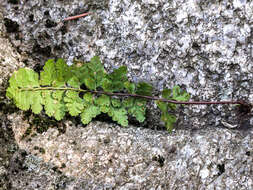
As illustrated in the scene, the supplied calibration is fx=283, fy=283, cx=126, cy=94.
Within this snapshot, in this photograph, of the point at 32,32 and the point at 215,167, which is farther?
the point at 32,32

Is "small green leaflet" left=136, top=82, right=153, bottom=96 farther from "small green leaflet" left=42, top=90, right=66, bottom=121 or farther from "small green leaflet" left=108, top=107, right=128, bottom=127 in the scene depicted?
"small green leaflet" left=42, top=90, right=66, bottom=121

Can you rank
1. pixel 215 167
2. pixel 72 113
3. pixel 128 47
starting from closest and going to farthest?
pixel 215 167 < pixel 72 113 < pixel 128 47

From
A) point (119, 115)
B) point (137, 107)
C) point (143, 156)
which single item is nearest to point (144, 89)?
point (137, 107)

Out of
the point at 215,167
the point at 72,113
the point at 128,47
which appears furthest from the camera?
the point at 128,47

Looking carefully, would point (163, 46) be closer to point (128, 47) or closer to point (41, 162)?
point (128, 47)

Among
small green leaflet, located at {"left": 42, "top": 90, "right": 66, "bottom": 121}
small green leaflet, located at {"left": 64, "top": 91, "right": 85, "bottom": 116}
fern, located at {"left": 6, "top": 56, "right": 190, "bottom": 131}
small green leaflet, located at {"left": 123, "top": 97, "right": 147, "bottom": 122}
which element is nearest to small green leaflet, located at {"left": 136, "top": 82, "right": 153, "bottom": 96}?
fern, located at {"left": 6, "top": 56, "right": 190, "bottom": 131}

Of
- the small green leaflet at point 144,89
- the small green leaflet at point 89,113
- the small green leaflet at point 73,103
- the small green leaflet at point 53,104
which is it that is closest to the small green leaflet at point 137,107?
the small green leaflet at point 144,89

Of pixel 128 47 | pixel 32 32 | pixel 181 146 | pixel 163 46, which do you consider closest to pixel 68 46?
pixel 32 32

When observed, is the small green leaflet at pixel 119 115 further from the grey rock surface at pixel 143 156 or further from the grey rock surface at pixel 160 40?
Result: the grey rock surface at pixel 160 40
